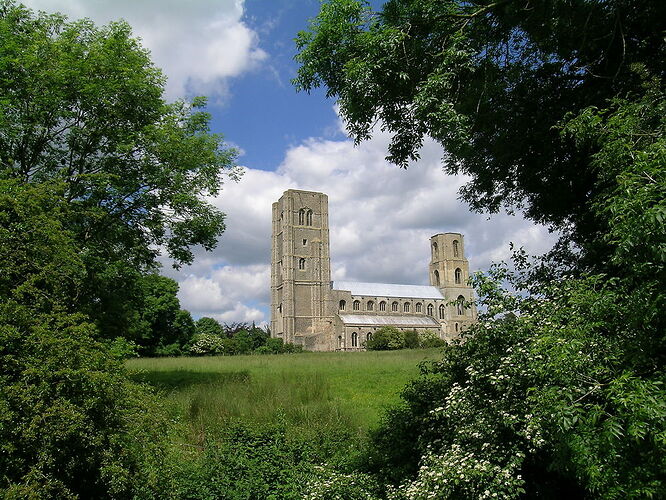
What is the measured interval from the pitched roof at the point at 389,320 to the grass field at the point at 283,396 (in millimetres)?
59117

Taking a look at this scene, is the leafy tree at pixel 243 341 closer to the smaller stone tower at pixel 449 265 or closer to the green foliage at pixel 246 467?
the smaller stone tower at pixel 449 265

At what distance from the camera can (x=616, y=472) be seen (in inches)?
147

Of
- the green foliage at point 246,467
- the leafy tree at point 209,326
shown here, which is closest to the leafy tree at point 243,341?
the leafy tree at point 209,326

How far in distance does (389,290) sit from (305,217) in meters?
19.5

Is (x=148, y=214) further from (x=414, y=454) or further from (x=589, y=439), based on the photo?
(x=589, y=439)

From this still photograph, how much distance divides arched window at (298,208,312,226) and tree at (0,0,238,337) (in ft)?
226

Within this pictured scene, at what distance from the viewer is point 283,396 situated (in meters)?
12.0

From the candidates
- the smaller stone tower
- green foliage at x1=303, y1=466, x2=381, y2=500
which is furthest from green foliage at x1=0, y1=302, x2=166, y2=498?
the smaller stone tower

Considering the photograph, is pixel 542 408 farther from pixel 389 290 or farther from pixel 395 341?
pixel 389 290

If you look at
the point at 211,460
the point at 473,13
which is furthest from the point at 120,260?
the point at 473,13

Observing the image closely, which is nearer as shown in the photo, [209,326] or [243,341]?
[243,341]

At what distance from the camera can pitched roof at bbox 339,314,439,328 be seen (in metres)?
77.2

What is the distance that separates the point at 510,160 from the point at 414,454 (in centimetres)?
484

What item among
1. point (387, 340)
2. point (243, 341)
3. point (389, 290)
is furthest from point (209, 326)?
point (389, 290)
